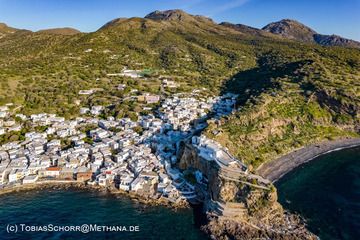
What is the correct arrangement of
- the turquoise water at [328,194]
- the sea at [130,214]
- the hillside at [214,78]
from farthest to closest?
the hillside at [214,78], the turquoise water at [328,194], the sea at [130,214]

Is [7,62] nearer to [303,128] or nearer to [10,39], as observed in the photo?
[10,39]

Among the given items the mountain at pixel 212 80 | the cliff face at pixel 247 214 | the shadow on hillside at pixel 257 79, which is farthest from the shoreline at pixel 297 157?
the shadow on hillside at pixel 257 79

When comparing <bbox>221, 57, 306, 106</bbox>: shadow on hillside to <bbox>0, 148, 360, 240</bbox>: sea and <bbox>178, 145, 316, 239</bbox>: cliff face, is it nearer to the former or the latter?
<bbox>0, 148, 360, 240</bbox>: sea

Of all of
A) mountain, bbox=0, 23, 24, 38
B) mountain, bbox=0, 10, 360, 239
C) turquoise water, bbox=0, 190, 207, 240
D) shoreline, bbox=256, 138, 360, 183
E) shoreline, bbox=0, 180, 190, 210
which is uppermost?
mountain, bbox=0, 23, 24, 38

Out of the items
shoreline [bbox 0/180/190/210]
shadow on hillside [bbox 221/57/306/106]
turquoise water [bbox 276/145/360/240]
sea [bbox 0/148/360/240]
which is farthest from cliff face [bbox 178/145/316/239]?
shadow on hillside [bbox 221/57/306/106]

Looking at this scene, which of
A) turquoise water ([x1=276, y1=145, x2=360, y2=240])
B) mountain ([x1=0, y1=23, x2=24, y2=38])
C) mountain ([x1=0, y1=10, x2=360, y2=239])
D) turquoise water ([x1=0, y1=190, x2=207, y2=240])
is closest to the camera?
turquoise water ([x1=0, y1=190, x2=207, y2=240])

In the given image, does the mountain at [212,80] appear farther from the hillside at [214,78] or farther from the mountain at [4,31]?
the mountain at [4,31]

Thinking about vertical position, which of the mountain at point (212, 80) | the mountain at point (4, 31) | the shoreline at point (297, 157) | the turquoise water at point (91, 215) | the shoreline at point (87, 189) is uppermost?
the mountain at point (4, 31)

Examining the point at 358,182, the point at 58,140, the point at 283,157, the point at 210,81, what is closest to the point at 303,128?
the point at 283,157
